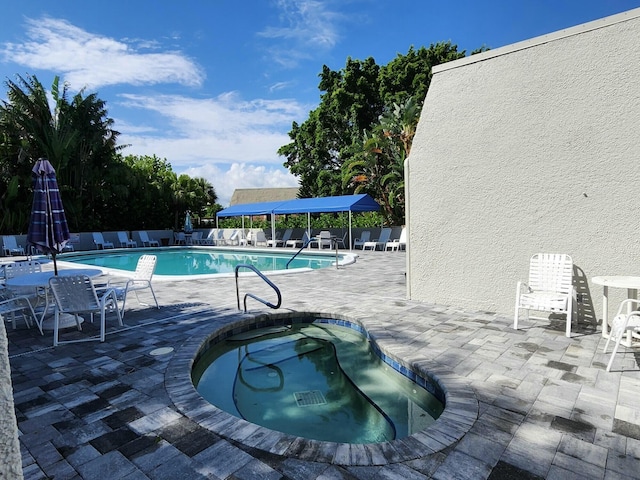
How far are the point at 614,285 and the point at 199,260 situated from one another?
1715 centimetres

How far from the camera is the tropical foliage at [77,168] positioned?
21197 millimetres

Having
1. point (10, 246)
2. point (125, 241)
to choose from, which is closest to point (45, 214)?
point (10, 246)

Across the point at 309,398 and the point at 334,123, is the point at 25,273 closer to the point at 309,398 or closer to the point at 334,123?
the point at 309,398

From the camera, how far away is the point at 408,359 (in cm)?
420

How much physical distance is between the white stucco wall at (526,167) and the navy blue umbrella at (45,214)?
233 inches

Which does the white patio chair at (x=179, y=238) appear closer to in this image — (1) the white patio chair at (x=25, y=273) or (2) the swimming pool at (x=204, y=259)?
(2) the swimming pool at (x=204, y=259)

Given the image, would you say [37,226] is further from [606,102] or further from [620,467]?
[606,102]

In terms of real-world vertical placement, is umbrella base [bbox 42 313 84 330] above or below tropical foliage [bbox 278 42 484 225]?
below


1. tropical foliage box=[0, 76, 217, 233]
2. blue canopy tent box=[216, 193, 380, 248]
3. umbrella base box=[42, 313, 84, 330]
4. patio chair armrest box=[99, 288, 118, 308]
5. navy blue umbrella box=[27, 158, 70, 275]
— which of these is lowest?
umbrella base box=[42, 313, 84, 330]

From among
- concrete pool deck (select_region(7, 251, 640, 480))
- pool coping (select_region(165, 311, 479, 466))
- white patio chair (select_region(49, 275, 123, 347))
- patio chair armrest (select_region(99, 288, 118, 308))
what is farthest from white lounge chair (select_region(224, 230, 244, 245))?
pool coping (select_region(165, 311, 479, 466))

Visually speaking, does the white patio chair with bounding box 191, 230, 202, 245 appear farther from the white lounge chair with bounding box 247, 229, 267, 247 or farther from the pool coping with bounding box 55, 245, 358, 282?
the white lounge chair with bounding box 247, 229, 267, 247

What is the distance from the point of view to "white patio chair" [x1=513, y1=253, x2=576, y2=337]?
15.9 feet

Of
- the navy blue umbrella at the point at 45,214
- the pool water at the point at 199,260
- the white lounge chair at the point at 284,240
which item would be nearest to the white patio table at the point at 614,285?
the navy blue umbrella at the point at 45,214

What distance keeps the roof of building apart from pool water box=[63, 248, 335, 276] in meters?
35.1
